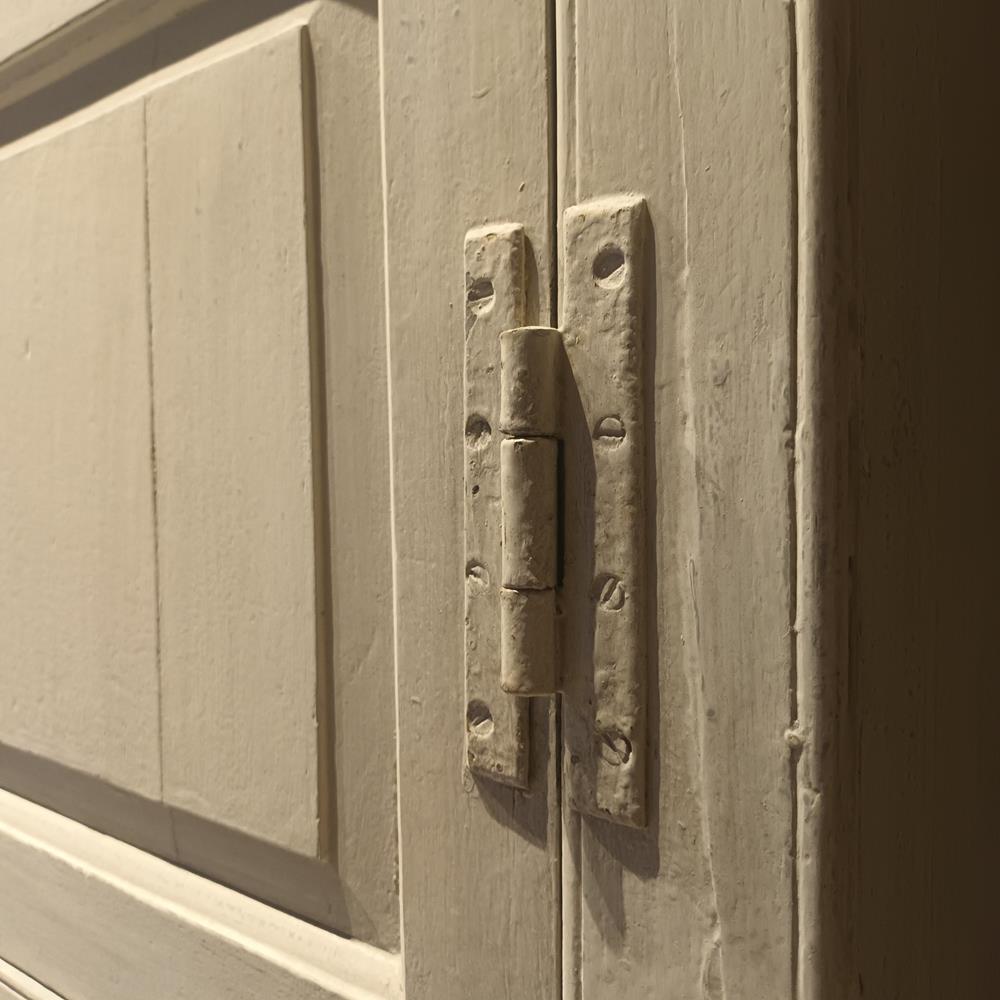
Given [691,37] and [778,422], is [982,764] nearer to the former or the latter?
[778,422]

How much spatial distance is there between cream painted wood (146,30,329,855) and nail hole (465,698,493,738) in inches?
4.0

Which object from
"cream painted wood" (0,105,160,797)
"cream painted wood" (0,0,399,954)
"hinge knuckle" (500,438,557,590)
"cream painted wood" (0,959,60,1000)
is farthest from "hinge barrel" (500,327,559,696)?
"cream painted wood" (0,959,60,1000)

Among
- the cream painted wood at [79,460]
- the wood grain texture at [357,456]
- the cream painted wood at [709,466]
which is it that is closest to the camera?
the cream painted wood at [709,466]

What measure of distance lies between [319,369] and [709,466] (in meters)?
0.21

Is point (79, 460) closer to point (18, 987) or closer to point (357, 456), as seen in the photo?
point (357, 456)

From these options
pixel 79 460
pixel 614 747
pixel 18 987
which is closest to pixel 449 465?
pixel 614 747

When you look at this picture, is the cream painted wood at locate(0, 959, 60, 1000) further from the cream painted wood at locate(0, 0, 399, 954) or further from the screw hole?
the screw hole

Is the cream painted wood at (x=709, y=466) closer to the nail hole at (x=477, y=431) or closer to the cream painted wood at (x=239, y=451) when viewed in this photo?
the nail hole at (x=477, y=431)

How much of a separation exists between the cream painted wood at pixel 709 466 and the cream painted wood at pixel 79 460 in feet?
1.00

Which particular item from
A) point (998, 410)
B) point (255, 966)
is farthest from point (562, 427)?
point (255, 966)

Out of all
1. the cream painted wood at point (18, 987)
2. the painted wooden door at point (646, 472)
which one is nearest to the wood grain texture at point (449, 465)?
the painted wooden door at point (646, 472)

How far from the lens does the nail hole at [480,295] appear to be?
14.7 inches

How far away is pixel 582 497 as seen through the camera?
349mm

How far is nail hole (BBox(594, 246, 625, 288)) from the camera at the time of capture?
0.34 meters
